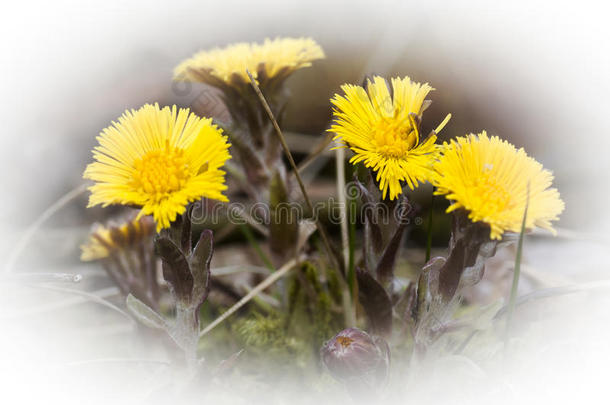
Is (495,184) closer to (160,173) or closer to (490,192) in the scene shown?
(490,192)

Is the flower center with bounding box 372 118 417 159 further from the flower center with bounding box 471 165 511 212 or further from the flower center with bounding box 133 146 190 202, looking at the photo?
the flower center with bounding box 133 146 190 202

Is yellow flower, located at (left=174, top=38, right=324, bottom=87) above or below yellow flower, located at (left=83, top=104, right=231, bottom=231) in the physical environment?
above

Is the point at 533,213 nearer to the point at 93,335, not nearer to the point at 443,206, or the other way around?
the point at 443,206

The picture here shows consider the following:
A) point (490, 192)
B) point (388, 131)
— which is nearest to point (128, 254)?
point (388, 131)

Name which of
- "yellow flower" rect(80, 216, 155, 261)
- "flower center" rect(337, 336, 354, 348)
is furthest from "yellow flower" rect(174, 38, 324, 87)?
"flower center" rect(337, 336, 354, 348)

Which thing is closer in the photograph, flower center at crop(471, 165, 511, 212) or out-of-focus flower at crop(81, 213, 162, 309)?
flower center at crop(471, 165, 511, 212)

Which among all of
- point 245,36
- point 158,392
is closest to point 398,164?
point 158,392

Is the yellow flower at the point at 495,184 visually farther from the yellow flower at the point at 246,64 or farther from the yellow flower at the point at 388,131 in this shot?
the yellow flower at the point at 246,64
